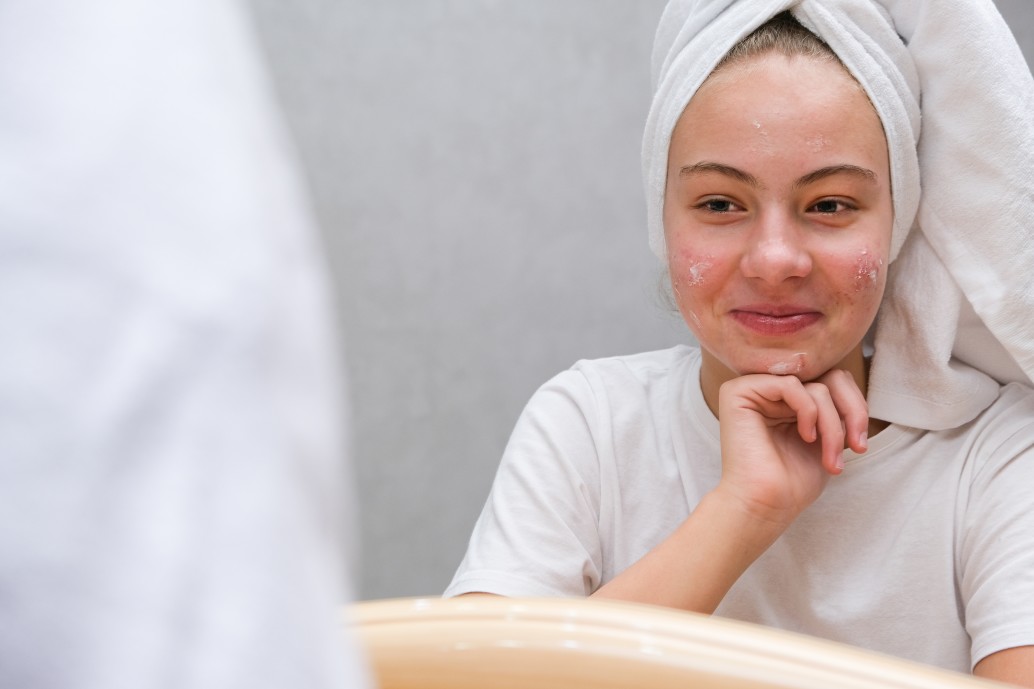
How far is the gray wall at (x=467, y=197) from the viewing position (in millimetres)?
1650

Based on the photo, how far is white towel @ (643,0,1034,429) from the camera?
0.94 meters

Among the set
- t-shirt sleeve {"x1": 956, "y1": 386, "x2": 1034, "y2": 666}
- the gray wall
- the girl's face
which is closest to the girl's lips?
the girl's face

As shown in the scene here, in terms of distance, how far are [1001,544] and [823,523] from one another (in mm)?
170

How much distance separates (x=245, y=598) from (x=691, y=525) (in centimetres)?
81

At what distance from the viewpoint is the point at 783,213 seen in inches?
37.0

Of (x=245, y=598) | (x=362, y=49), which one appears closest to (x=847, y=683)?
(x=245, y=598)

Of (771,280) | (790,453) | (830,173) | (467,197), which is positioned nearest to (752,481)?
(790,453)

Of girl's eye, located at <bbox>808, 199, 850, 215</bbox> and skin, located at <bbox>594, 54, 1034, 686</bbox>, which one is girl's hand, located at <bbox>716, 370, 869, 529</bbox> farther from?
girl's eye, located at <bbox>808, 199, 850, 215</bbox>

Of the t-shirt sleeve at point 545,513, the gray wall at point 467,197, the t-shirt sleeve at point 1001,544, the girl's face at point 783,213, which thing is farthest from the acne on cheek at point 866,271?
the gray wall at point 467,197

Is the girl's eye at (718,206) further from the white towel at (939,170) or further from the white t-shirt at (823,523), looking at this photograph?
the white t-shirt at (823,523)

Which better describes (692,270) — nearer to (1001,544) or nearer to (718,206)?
(718,206)

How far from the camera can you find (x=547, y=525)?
1011 mm

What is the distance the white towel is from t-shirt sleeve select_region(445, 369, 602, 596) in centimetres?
28

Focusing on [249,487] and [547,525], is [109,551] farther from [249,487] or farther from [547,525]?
[547,525]
